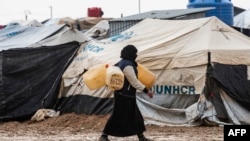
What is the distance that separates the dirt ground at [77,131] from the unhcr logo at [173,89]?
2.82ft

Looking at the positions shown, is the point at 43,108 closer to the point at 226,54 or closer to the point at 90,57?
the point at 90,57

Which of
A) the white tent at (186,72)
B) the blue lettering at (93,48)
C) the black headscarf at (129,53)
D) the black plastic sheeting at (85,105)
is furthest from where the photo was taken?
the blue lettering at (93,48)

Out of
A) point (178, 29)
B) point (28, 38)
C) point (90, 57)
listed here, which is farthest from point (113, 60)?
point (28, 38)

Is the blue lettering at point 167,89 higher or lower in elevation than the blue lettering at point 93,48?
lower

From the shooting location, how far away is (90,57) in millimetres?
14250

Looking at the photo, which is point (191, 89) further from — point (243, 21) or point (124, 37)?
point (243, 21)

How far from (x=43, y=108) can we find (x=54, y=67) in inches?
43.0

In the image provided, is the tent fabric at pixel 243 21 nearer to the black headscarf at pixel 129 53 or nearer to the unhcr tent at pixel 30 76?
the unhcr tent at pixel 30 76

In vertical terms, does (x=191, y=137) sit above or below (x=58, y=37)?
below

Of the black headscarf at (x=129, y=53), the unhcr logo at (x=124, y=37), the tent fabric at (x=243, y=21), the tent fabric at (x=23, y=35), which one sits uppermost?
the black headscarf at (x=129, y=53)

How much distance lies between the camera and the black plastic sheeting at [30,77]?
14.7 metres

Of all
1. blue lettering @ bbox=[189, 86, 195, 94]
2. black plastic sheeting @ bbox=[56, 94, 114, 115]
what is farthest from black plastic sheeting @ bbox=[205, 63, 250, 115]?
black plastic sheeting @ bbox=[56, 94, 114, 115]

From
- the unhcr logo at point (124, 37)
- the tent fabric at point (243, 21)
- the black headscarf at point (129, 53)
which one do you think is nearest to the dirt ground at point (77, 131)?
the black headscarf at point (129, 53)

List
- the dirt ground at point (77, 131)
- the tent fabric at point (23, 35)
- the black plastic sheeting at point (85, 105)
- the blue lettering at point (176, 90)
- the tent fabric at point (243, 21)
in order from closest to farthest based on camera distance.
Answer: the dirt ground at point (77, 131) → the blue lettering at point (176, 90) → the black plastic sheeting at point (85, 105) → the tent fabric at point (23, 35) → the tent fabric at point (243, 21)
